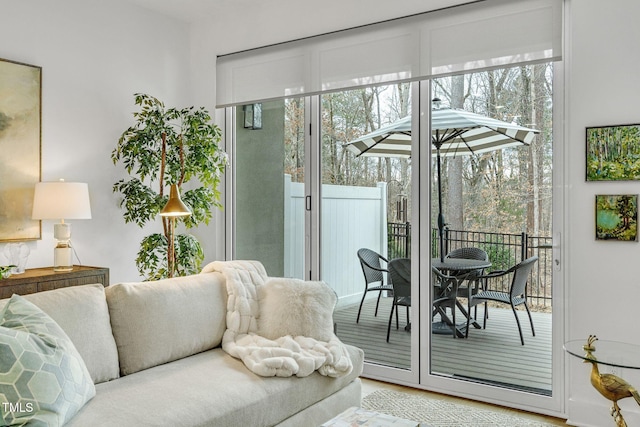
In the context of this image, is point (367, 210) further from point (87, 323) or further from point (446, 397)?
point (87, 323)

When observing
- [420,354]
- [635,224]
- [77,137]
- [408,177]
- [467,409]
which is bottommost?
[467,409]

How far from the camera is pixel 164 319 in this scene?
2.54 m

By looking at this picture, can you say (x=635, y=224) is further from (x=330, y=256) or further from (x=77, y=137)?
(x=77, y=137)

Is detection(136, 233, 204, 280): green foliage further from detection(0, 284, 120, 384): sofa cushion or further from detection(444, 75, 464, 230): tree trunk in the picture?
detection(444, 75, 464, 230): tree trunk

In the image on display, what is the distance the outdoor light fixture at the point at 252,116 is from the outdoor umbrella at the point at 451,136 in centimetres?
104

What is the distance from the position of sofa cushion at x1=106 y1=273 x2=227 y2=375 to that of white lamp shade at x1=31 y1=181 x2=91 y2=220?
1101 mm

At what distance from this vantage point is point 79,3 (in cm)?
384

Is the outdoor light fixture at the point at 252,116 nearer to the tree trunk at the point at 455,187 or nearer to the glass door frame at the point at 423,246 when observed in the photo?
the glass door frame at the point at 423,246

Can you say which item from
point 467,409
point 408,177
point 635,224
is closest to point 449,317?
point 467,409

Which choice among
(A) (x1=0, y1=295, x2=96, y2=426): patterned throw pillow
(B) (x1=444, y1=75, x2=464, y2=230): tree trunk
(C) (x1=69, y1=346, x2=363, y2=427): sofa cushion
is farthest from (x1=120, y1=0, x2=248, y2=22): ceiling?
(A) (x1=0, y1=295, x2=96, y2=426): patterned throw pillow

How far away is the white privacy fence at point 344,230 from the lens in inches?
149

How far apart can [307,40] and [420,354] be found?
2.43 meters

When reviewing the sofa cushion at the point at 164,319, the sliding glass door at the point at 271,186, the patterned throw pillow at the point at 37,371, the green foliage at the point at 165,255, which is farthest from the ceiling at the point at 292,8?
the patterned throw pillow at the point at 37,371

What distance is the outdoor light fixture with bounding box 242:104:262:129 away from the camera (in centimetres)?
440
